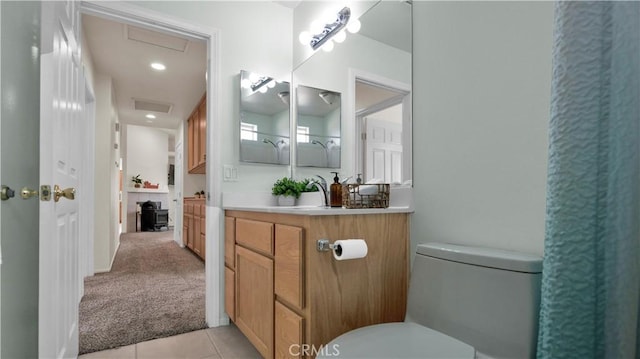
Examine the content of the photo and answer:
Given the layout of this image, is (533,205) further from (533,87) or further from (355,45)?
(355,45)

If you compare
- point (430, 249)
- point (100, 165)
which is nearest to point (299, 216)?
point (430, 249)

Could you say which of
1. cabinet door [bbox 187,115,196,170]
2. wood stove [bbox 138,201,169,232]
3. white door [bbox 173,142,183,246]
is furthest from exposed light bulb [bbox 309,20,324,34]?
wood stove [bbox 138,201,169,232]

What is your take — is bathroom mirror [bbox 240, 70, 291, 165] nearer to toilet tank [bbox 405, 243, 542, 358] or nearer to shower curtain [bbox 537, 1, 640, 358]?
toilet tank [bbox 405, 243, 542, 358]

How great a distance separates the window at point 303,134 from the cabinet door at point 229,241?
82cm

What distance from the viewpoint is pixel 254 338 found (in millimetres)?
1587

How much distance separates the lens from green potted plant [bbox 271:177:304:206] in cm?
229

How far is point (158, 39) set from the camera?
2.86 m

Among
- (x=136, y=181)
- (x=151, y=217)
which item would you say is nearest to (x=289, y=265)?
(x=151, y=217)

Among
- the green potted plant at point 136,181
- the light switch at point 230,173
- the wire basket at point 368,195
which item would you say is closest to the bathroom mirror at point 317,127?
the light switch at point 230,173

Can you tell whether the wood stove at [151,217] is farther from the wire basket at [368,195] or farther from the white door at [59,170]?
the wire basket at [368,195]

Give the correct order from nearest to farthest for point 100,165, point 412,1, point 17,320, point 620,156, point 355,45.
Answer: point 620,156
point 17,320
point 412,1
point 355,45
point 100,165

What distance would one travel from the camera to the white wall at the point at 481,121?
105cm

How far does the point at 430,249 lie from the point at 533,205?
0.37 meters

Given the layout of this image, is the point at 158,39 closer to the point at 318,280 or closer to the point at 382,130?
the point at 382,130
